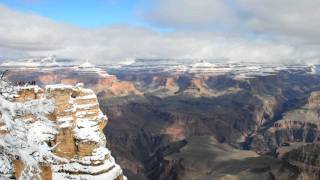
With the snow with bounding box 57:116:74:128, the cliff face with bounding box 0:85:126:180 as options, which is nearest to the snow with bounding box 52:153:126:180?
the cliff face with bounding box 0:85:126:180

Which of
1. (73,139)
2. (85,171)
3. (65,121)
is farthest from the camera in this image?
(73,139)

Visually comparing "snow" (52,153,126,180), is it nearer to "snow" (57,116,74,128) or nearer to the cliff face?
the cliff face

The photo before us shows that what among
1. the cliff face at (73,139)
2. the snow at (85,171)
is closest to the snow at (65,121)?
the cliff face at (73,139)

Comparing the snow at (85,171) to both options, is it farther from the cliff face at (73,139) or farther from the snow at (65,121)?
the snow at (65,121)

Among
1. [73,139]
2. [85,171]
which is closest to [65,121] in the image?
[73,139]

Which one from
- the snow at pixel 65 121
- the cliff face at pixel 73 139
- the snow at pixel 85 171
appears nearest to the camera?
the snow at pixel 85 171

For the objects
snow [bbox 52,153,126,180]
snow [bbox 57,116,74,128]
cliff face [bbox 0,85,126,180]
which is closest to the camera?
snow [bbox 52,153,126,180]

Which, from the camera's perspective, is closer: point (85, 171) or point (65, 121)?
point (85, 171)

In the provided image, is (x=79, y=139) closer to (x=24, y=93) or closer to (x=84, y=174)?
(x=84, y=174)

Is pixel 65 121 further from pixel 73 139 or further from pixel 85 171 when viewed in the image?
pixel 85 171

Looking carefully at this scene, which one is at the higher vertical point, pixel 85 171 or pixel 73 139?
pixel 73 139

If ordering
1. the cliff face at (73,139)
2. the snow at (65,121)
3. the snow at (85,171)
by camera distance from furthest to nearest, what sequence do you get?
the snow at (65,121) < the cliff face at (73,139) < the snow at (85,171)

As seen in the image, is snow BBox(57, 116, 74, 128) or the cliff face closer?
the cliff face
